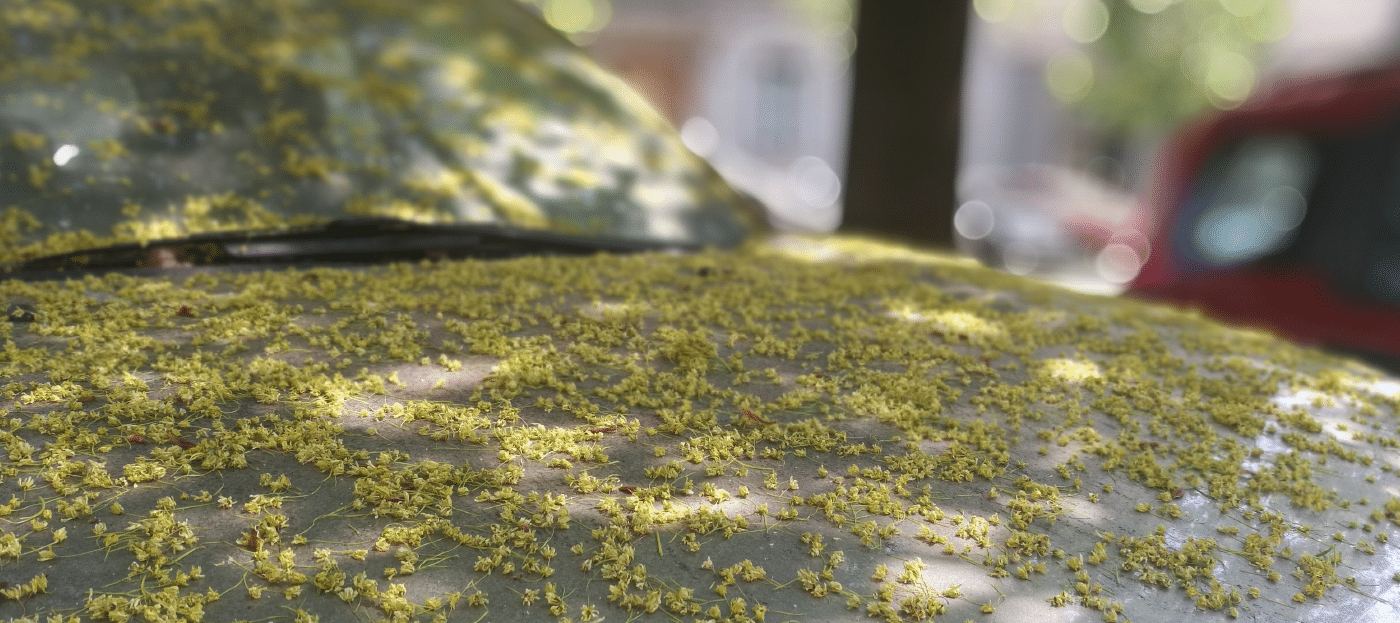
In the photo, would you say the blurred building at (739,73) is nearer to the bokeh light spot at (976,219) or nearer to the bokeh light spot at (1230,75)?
the bokeh light spot at (976,219)

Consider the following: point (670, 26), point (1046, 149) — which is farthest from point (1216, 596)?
point (1046, 149)

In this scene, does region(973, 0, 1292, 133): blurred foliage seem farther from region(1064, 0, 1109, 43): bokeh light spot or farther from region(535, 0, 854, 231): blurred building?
region(535, 0, 854, 231): blurred building

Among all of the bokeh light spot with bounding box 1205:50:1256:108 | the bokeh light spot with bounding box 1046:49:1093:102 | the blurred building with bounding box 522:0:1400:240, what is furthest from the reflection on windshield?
the blurred building with bounding box 522:0:1400:240

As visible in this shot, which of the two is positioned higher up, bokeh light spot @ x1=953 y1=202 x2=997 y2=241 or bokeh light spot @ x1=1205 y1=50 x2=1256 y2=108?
bokeh light spot @ x1=1205 y1=50 x2=1256 y2=108

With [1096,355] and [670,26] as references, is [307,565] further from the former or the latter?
[670,26]

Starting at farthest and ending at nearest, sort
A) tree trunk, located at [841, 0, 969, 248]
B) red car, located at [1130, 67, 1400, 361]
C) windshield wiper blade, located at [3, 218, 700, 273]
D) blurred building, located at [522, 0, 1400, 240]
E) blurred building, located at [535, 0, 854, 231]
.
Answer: blurred building, located at [535, 0, 854, 231] < blurred building, located at [522, 0, 1400, 240] < tree trunk, located at [841, 0, 969, 248] < red car, located at [1130, 67, 1400, 361] < windshield wiper blade, located at [3, 218, 700, 273]

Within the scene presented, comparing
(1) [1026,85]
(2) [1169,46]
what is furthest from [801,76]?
(2) [1169,46]

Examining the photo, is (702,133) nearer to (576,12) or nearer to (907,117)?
(576,12)
